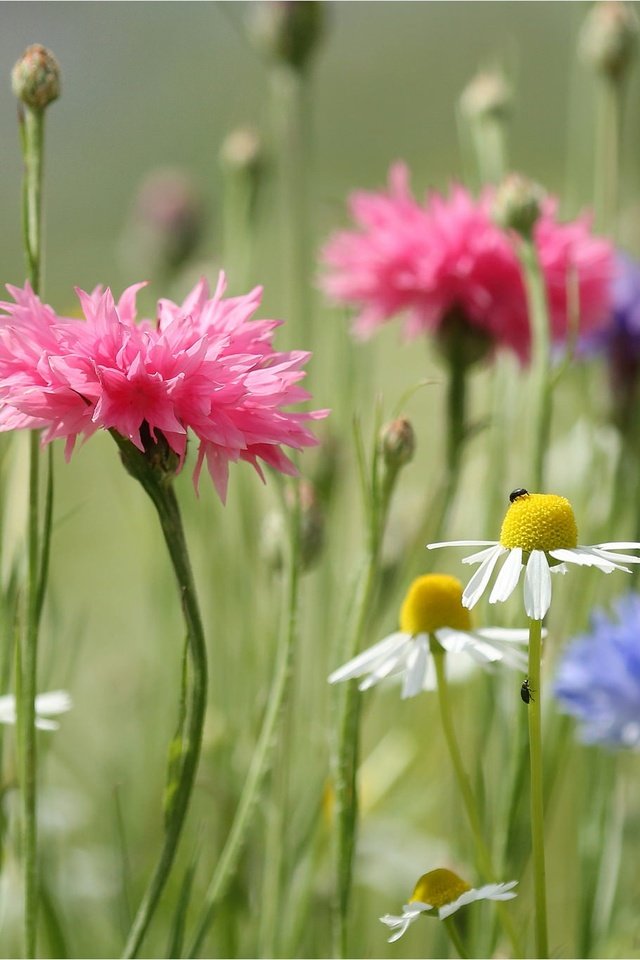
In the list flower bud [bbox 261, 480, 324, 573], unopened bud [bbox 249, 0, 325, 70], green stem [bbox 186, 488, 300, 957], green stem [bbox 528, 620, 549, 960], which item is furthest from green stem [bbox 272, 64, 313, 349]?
green stem [bbox 528, 620, 549, 960]

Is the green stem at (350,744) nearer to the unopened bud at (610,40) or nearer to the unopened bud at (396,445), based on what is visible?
the unopened bud at (396,445)

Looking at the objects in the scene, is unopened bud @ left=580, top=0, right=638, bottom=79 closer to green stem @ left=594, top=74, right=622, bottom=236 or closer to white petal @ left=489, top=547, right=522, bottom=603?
green stem @ left=594, top=74, right=622, bottom=236

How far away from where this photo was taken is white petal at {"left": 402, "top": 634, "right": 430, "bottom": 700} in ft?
1.01

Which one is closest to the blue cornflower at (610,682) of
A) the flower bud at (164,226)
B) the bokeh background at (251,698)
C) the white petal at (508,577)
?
the bokeh background at (251,698)

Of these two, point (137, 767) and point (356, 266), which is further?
point (137, 767)

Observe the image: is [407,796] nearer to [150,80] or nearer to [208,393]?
[208,393]

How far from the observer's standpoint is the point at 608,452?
24.8 inches

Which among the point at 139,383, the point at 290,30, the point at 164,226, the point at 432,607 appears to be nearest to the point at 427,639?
the point at 432,607

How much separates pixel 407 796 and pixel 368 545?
384 millimetres

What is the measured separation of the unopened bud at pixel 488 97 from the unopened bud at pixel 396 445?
0.28 meters

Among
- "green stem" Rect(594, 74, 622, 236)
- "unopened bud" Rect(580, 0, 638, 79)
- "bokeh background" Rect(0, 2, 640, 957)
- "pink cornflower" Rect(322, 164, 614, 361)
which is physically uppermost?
"unopened bud" Rect(580, 0, 638, 79)

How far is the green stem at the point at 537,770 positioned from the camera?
0.27 meters

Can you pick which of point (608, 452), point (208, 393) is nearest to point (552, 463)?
point (608, 452)

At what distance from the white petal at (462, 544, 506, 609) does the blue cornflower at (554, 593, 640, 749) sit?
0.46 feet
